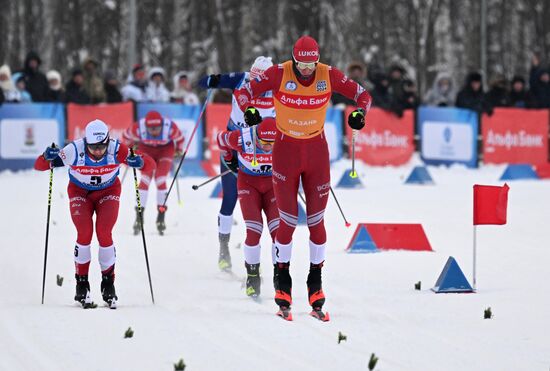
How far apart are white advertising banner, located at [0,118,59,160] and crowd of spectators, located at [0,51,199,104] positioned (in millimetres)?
491

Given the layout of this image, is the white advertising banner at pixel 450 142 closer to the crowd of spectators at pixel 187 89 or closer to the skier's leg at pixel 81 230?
the crowd of spectators at pixel 187 89

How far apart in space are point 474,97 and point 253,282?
1476 centimetres

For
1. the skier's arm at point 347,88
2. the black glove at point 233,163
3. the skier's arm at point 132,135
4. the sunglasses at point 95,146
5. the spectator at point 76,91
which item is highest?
the spectator at point 76,91

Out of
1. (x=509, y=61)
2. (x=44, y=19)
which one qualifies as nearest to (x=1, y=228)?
(x=44, y=19)

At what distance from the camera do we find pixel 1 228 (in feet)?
50.3

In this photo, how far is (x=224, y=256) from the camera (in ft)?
41.6

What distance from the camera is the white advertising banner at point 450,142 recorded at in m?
24.5

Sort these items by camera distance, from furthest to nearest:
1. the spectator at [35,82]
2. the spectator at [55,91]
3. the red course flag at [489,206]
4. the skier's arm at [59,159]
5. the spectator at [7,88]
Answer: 1. the spectator at [55,91]
2. the spectator at [35,82]
3. the spectator at [7,88]
4. the red course flag at [489,206]
5. the skier's arm at [59,159]

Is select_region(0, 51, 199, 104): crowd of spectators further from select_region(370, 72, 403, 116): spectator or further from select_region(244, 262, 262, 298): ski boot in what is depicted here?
select_region(244, 262, 262, 298): ski boot

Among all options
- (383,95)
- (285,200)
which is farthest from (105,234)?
(383,95)

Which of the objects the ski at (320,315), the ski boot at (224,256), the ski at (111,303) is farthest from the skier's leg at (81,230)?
the ski boot at (224,256)

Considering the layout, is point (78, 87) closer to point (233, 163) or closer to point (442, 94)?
point (442, 94)

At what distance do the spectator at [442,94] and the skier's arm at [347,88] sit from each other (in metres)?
15.6

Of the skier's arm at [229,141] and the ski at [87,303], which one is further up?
the skier's arm at [229,141]
